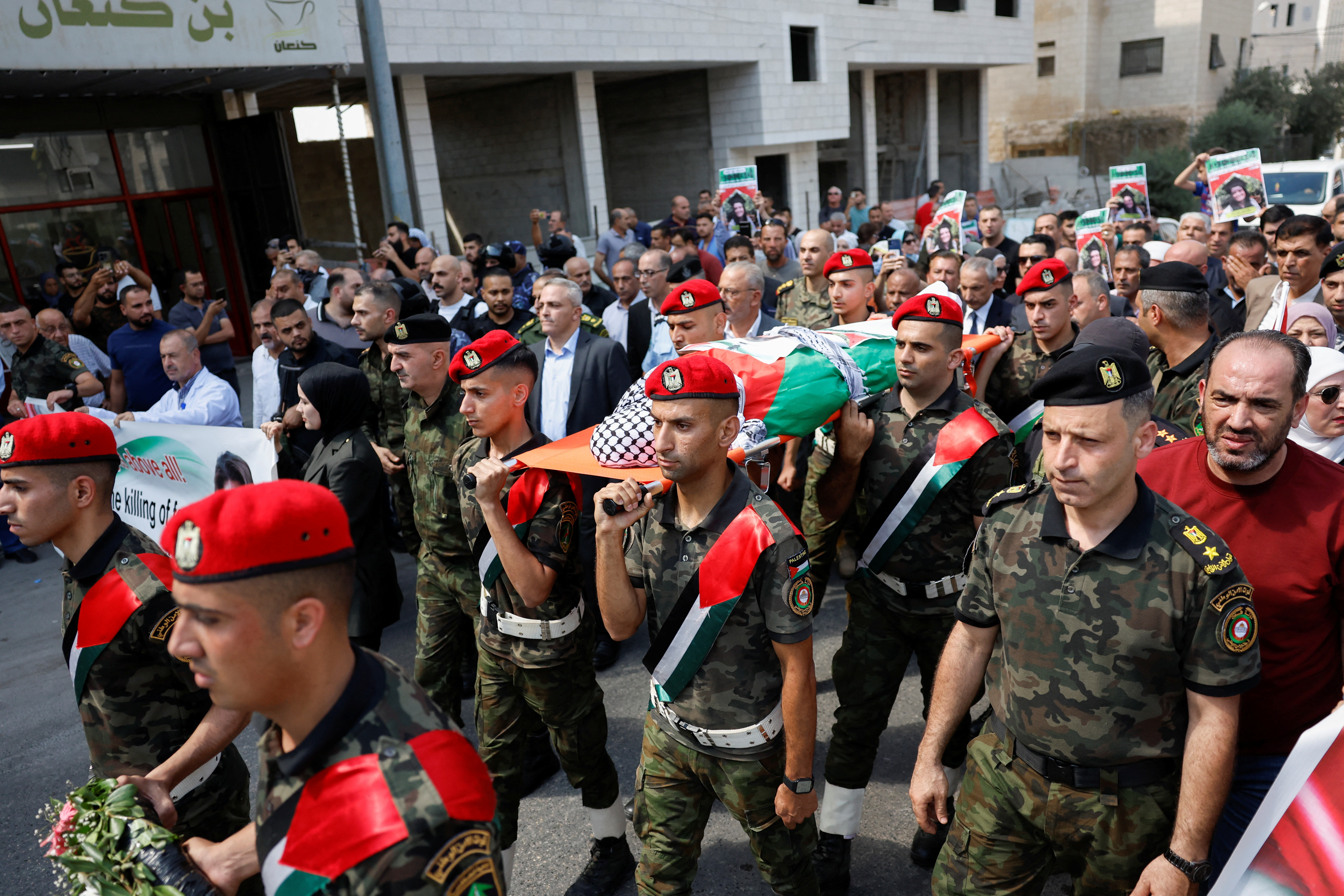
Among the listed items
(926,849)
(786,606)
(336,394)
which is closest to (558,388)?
(336,394)

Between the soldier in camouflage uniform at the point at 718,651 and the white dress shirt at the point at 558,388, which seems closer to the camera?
the soldier in camouflage uniform at the point at 718,651

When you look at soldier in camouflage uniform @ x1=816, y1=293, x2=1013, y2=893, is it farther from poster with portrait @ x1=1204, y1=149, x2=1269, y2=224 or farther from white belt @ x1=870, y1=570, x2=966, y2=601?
poster with portrait @ x1=1204, y1=149, x2=1269, y2=224

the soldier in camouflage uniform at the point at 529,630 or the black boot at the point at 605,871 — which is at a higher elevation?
the soldier in camouflage uniform at the point at 529,630

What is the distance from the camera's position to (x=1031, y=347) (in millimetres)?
4914

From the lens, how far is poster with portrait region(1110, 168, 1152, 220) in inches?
408

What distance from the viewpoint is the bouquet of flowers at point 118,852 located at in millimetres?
1797

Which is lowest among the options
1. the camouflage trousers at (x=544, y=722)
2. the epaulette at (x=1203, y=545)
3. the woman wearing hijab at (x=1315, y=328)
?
the camouflage trousers at (x=544, y=722)

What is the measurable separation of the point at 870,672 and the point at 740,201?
970 centimetres

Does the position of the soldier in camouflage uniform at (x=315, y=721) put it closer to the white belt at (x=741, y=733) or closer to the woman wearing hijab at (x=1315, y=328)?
the white belt at (x=741, y=733)

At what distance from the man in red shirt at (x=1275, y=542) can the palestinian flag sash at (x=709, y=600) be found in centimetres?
134

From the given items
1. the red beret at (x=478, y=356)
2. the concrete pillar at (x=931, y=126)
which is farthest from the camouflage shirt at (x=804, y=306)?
the concrete pillar at (x=931, y=126)

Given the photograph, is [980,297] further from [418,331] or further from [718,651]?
[718,651]

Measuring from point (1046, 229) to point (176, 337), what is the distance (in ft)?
29.7

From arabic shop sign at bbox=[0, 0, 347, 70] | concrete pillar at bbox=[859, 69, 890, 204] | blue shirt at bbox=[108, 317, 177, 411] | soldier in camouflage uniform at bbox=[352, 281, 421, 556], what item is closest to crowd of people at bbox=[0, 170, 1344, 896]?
soldier in camouflage uniform at bbox=[352, 281, 421, 556]
